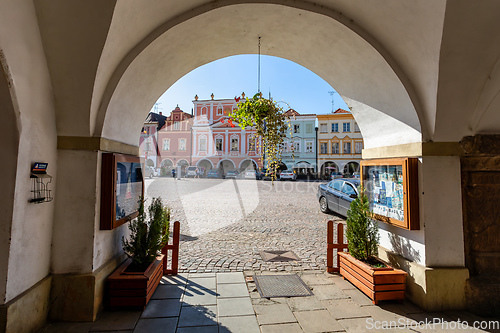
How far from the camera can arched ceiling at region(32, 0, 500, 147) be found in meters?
2.84

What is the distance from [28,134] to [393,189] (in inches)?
180

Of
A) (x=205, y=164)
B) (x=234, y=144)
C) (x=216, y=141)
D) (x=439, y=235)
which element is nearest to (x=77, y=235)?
(x=439, y=235)

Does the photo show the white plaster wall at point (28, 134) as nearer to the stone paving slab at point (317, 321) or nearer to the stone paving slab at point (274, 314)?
the stone paving slab at point (274, 314)

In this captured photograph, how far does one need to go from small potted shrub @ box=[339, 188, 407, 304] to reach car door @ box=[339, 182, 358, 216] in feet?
12.4

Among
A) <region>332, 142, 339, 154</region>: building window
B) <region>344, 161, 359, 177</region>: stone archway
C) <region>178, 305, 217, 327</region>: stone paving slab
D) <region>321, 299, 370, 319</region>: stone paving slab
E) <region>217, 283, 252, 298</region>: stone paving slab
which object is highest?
<region>332, 142, 339, 154</region>: building window

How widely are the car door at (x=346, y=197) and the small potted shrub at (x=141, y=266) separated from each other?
19.0ft

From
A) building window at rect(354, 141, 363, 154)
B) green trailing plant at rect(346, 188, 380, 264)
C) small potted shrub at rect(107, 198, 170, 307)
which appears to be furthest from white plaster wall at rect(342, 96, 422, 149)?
building window at rect(354, 141, 363, 154)

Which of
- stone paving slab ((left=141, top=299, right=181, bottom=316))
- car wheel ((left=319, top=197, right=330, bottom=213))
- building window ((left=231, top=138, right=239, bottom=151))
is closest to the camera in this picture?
stone paving slab ((left=141, top=299, right=181, bottom=316))

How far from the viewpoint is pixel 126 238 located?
13.3 feet

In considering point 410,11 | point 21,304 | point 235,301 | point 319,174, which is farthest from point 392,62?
point 319,174

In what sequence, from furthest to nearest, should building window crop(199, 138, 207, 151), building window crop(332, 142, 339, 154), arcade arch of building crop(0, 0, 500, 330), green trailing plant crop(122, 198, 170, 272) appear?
building window crop(199, 138, 207, 151), building window crop(332, 142, 339, 154), green trailing plant crop(122, 198, 170, 272), arcade arch of building crop(0, 0, 500, 330)

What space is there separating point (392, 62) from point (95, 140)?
13.2ft

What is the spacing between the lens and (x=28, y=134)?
265 centimetres

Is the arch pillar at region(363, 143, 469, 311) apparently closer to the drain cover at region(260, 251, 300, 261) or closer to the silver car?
the drain cover at region(260, 251, 300, 261)
